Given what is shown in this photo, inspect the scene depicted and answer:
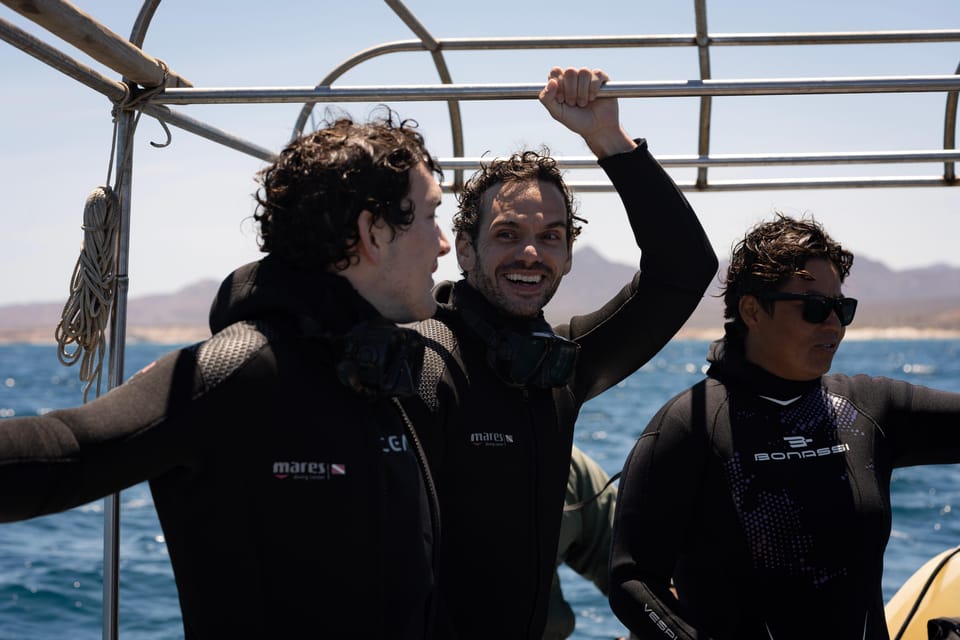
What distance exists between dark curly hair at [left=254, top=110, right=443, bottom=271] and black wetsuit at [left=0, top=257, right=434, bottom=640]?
52 mm

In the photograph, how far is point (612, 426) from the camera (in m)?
31.9

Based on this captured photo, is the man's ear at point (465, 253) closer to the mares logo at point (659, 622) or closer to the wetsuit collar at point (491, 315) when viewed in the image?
the wetsuit collar at point (491, 315)

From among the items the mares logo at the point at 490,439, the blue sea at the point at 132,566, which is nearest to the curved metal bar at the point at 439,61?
the mares logo at the point at 490,439

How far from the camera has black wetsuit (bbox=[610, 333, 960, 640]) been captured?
92.7 inches

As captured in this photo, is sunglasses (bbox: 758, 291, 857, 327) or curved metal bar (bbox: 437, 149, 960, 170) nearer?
sunglasses (bbox: 758, 291, 857, 327)

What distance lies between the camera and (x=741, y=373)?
258 cm

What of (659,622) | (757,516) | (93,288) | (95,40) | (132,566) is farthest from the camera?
(132,566)

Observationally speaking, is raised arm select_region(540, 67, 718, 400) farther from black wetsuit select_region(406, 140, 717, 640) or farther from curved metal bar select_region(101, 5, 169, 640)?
curved metal bar select_region(101, 5, 169, 640)

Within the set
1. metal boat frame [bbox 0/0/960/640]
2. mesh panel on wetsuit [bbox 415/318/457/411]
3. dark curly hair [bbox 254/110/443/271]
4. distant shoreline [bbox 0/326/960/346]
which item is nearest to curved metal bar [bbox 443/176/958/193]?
metal boat frame [bbox 0/0/960/640]

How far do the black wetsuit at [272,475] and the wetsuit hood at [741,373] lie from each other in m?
1.15

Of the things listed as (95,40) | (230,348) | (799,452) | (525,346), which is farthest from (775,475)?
(95,40)

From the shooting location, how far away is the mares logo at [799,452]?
2.45 m

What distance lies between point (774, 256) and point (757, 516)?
645 millimetres

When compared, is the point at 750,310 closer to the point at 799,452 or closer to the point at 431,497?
the point at 799,452
